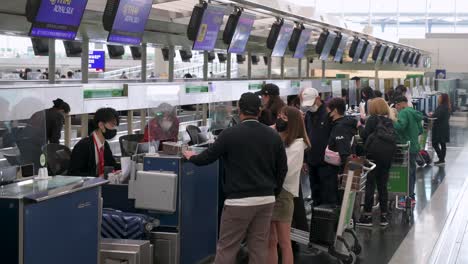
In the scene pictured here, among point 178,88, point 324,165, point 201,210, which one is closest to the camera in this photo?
point 201,210

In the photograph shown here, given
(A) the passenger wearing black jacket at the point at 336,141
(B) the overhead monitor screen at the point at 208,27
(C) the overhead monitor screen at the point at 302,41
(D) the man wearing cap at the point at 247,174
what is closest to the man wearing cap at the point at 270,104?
(A) the passenger wearing black jacket at the point at 336,141

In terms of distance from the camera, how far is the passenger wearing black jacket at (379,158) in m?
8.15

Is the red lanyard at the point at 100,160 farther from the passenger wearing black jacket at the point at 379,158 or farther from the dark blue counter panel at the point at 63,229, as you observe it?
the passenger wearing black jacket at the point at 379,158

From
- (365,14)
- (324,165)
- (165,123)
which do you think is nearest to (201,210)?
(165,123)

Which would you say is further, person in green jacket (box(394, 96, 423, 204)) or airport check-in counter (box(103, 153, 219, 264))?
person in green jacket (box(394, 96, 423, 204))

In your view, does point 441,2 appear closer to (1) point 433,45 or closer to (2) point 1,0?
(1) point 433,45

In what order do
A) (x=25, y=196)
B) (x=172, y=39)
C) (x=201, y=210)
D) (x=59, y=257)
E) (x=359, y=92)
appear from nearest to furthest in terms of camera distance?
(x=25, y=196) → (x=59, y=257) → (x=201, y=210) → (x=172, y=39) → (x=359, y=92)

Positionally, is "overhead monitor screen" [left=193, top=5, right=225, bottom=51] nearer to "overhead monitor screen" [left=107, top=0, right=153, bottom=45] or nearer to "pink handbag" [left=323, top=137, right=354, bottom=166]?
"overhead monitor screen" [left=107, top=0, right=153, bottom=45]

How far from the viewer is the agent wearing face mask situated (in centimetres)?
602

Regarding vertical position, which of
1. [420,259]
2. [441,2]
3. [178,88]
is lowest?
[420,259]

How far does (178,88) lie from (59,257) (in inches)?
216

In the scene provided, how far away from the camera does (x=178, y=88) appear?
927 cm

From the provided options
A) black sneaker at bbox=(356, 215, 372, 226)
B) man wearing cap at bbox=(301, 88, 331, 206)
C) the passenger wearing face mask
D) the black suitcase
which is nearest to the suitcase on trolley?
the passenger wearing face mask

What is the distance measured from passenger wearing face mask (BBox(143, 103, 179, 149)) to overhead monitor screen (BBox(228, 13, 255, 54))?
329 centimetres
